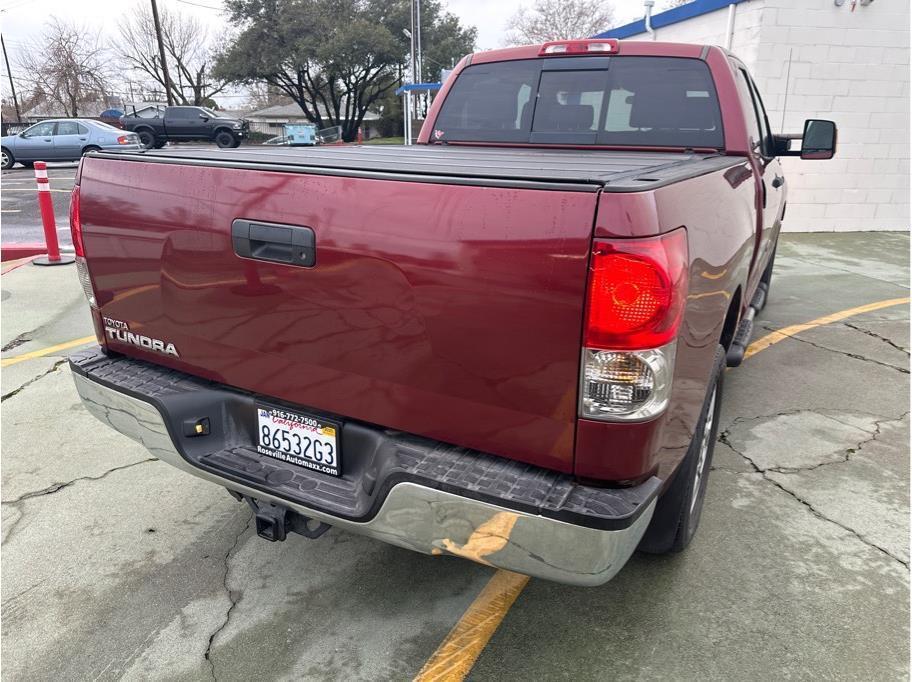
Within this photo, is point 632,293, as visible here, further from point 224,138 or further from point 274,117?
point 274,117

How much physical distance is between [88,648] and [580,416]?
1.89 meters

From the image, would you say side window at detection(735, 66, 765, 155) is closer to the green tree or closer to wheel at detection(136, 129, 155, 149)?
wheel at detection(136, 129, 155, 149)

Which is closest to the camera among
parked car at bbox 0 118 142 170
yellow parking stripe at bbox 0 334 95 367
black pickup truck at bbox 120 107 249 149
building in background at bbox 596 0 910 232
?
yellow parking stripe at bbox 0 334 95 367

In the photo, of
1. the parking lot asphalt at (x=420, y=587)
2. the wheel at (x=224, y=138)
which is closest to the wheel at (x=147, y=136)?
the wheel at (x=224, y=138)

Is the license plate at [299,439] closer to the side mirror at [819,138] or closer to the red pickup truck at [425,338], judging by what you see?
the red pickup truck at [425,338]

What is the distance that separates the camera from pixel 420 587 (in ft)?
8.60

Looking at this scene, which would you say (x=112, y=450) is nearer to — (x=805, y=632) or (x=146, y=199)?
(x=146, y=199)

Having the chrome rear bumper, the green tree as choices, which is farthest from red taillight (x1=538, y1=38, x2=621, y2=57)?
the green tree

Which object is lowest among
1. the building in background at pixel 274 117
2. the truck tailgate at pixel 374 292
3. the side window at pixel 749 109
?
the truck tailgate at pixel 374 292

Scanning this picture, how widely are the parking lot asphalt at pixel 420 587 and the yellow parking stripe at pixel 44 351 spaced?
3.75 feet

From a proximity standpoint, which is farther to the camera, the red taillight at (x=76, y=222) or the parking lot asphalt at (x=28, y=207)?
the parking lot asphalt at (x=28, y=207)

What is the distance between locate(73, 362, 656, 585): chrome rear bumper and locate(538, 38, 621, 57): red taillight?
113 inches

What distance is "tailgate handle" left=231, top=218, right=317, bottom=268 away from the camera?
200 cm

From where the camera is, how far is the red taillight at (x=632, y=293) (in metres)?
1.62
